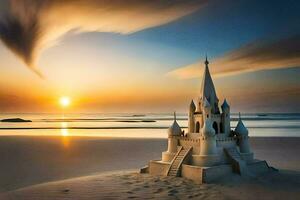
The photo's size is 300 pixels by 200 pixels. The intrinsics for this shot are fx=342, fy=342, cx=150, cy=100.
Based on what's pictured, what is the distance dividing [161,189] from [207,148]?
11.3ft

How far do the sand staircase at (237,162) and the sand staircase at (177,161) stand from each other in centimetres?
209

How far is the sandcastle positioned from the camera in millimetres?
17031

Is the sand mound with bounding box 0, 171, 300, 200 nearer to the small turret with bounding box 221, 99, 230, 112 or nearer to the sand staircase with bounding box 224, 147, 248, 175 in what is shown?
the sand staircase with bounding box 224, 147, 248, 175

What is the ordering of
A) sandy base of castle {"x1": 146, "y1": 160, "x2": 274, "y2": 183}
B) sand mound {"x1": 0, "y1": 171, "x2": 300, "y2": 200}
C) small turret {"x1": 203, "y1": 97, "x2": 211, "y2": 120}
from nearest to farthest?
sand mound {"x1": 0, "y1": 171, "x2": 300, "y2": 200}
sandy base of castle {"x1": 146, "y1": 160, "x2": 274, "y2": 183}
small turret {"x1": 203, "y1": 97, "x2": 211, "y2": 120}

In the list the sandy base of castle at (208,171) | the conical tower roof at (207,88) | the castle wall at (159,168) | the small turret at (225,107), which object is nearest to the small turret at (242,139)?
the sandy base of castle at (208,171)

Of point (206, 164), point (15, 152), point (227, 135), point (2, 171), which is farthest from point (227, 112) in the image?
point (15, 152)

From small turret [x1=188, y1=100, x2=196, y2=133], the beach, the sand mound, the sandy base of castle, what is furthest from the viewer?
small turret [x1=188, y1=100, x2=196, y2=133]

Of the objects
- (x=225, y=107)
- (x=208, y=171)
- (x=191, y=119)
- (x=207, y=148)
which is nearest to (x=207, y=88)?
(x=225, y=107)

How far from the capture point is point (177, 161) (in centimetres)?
1772

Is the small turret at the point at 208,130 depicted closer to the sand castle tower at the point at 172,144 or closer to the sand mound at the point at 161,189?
the sand castle tower at the point at 172,144

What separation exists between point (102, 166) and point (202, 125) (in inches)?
345

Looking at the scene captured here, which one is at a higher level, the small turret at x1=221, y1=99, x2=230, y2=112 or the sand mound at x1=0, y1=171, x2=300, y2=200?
the small turret at x1=221, y1=99, x2=230, y2=112

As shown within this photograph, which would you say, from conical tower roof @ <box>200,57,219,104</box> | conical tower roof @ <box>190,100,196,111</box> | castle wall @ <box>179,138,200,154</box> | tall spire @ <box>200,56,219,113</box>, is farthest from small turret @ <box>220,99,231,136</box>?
castle wall @ <box>179,138,200,154</box>

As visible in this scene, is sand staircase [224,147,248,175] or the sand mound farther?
sand staircase [224,147,248,175]
